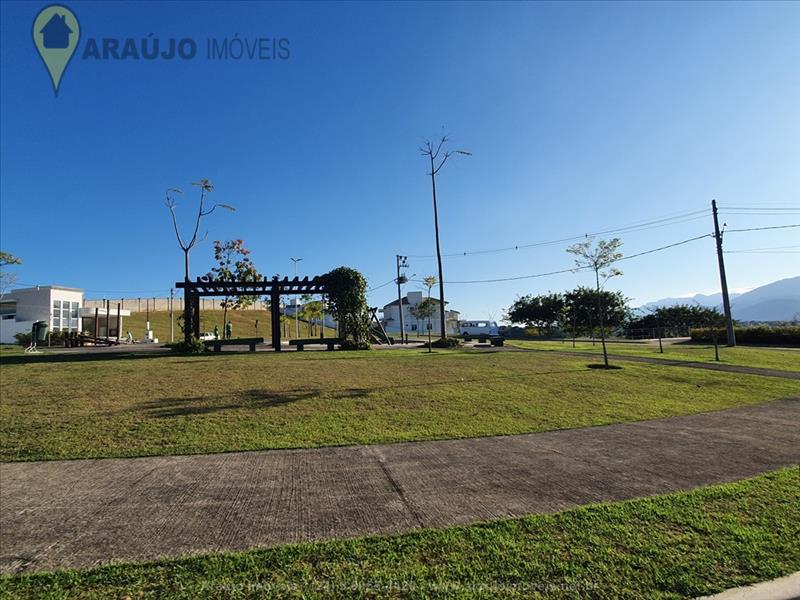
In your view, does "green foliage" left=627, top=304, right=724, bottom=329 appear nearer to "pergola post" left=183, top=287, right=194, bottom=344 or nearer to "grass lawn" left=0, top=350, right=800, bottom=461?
"grass lawn" left=0, top=350, right=800, bottom=461

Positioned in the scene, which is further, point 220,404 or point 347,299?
point 347,299

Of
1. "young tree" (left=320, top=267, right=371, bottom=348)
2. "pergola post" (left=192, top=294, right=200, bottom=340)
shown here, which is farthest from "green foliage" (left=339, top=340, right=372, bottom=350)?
"pergola post" (left=192, top=294, right=200, bottom=340)

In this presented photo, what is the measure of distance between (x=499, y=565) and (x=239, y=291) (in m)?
21.7

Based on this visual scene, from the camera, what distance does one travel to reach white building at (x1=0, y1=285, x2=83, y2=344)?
3897 centimetres

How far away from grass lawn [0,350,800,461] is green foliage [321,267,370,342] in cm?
912

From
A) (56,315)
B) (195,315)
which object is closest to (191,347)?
(195,315)

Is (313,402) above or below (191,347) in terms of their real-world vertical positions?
below

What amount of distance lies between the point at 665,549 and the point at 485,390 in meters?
6.58

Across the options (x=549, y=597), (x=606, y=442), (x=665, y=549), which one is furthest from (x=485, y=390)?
(x=549, y=597)

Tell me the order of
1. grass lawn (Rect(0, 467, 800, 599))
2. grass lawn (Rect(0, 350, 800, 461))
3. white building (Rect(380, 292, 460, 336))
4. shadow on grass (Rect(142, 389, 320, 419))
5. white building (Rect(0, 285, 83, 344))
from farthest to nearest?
white building (Rect(380, 292, 460, 336)), white building (Rect(0, 285, 83, 344)), shadow on grass (Rect(142, 389, 320, 419)), grass lawn (Rect(0, 350, 800, 461)), grass lawn (Rect(0, 467, 800, 599))

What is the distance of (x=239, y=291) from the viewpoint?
2205cm

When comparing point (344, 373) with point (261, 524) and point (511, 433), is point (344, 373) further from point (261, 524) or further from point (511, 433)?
point (261, 524)

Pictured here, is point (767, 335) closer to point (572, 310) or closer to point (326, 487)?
point (572, 310)

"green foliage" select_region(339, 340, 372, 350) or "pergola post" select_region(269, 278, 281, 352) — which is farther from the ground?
"pergola post" select_region(269, 278, 281, 352)
